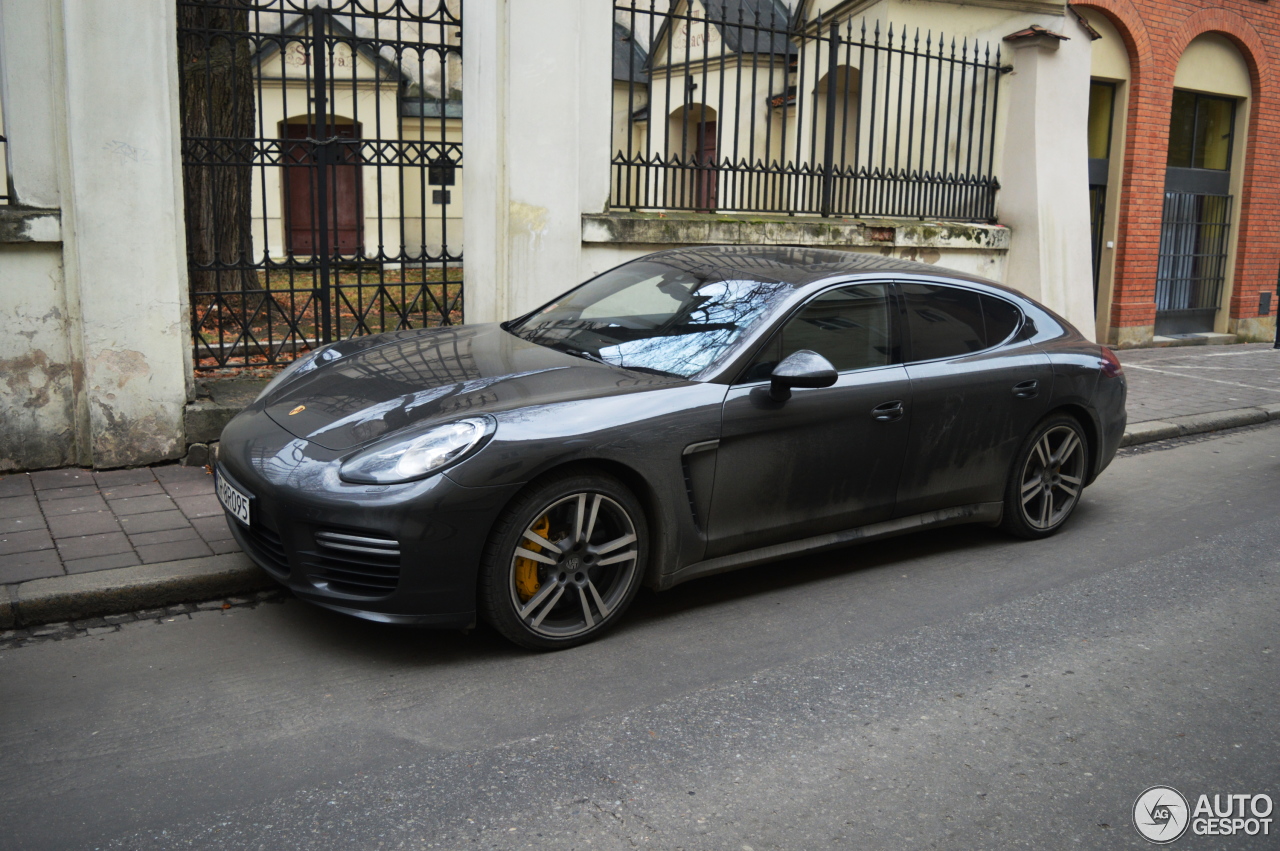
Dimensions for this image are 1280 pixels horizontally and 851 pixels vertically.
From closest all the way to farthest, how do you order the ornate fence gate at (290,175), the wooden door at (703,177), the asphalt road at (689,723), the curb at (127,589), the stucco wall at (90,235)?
the asphalt road at (689,723), the curb at (127,589), the stucco wall at (90,235), the ornate fence gate at (290,175), the wooden door at (703,177)

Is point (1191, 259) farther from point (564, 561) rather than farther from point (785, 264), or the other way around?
point (564, 561)

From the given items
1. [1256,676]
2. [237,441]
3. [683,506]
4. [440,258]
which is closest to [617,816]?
[683,506]

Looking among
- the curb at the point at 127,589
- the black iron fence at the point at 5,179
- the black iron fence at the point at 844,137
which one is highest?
the black iron fence at the point at 844,137

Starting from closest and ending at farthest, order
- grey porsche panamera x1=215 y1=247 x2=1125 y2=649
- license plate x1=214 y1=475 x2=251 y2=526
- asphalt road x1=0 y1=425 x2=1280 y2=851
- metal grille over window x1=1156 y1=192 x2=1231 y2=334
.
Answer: asphalt road x1=0 y1=425 x2=1280 y2=851, grey porsche panamera x1=215 y1=247 x2=1125 y2=649, license plate x1=214 y1=475 x2=251 y2=526, metal grille over window x1=1156 y1=192 x2=1231 y2=334

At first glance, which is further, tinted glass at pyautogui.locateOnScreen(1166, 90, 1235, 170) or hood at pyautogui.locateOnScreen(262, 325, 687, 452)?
tinted glass at pyautogui.locateOnScreen(1166, 90, 1235, 170)

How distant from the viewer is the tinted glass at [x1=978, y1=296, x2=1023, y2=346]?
5.64 m

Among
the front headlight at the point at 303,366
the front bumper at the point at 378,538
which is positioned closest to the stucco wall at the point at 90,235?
the front headlight at the point at 303,366

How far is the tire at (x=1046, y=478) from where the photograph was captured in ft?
18.9

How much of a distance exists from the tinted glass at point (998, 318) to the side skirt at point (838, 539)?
0.88m

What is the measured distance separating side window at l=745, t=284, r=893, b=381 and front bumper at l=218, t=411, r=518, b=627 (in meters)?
1.45

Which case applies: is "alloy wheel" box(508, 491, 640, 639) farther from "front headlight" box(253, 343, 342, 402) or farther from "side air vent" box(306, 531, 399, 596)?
"front headlight" box(253, 343, 342, 402)

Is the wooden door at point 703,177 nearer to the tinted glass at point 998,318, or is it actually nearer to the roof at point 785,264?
the roof at point 785,264

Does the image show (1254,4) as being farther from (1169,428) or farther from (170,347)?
(170,347)

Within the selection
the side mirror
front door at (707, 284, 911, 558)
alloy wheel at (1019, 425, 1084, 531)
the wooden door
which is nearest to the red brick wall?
the wooden door
